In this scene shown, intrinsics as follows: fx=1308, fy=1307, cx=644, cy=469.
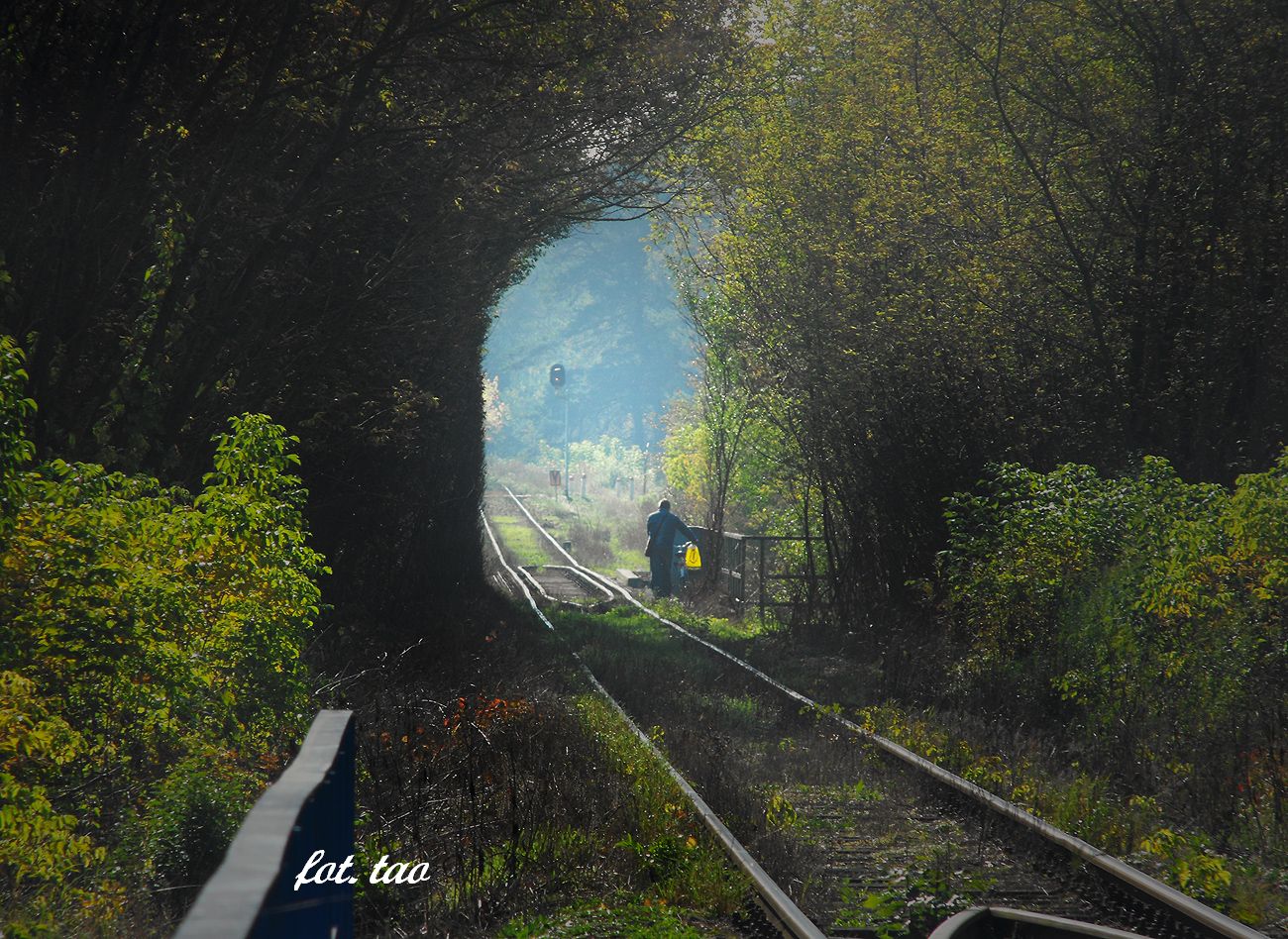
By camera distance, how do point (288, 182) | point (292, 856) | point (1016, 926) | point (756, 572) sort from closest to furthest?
point (292, 856) → point (1016, 926) → point (288, 182) → point (756, 572)

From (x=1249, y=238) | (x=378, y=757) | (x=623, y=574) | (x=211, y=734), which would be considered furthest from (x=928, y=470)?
(x=623, y=574)

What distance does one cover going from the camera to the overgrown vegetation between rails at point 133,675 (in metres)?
5.53

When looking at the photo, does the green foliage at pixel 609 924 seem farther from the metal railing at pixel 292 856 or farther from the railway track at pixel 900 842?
the metal railing at pixel 292 856

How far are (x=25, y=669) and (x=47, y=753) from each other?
0.45 meters

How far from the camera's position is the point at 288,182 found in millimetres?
12086

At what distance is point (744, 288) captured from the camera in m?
20.8

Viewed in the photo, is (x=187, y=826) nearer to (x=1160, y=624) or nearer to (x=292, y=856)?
(x=292, y=856)

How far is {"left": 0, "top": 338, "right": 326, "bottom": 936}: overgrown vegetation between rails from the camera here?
18.1 feet

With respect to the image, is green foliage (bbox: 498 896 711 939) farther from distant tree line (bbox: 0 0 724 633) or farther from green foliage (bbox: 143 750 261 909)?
distant tree line (bbox: 0 0 724 633)

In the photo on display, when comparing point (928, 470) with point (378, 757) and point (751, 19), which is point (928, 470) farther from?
point (378, 757)

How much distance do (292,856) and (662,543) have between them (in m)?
24.3

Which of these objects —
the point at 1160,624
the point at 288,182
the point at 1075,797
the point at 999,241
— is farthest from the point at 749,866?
the point at 999,241

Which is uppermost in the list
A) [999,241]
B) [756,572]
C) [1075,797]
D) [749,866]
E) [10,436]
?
[999,241]

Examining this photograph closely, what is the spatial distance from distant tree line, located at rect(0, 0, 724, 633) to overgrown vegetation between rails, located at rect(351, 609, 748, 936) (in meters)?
3.26
